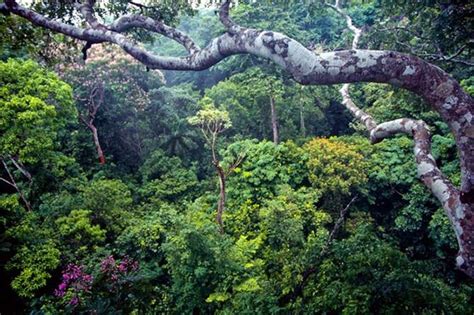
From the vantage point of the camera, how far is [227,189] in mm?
10180

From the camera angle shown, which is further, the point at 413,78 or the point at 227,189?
the point at 227,189

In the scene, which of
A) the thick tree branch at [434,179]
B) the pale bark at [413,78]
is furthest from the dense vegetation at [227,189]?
the pale bark at [413,78]

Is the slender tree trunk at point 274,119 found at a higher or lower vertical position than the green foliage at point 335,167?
higher

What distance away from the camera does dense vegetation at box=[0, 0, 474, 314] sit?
403cm

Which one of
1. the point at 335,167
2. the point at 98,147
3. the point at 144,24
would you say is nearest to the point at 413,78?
the point at 144,24

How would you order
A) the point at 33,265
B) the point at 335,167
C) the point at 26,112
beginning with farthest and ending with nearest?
the point at 335,167
the point at 26,112
the point at 33,265

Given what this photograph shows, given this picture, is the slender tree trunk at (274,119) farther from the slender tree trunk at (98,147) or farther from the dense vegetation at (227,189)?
the slender tree trunk at (98,147)

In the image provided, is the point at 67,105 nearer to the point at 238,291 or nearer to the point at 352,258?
the point at 238,291

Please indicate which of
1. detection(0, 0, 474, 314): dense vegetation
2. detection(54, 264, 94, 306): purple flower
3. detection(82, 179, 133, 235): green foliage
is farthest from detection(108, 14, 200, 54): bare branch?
detection(82, 179, 133, 235): green foliage

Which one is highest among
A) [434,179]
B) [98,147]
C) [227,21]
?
[227,21]

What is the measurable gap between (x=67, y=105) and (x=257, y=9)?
891cm

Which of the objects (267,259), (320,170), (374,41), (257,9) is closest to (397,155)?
(320,170)

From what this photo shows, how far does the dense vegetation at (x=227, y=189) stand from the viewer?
4027 mm

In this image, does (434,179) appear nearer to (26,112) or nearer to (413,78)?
(413,78)
